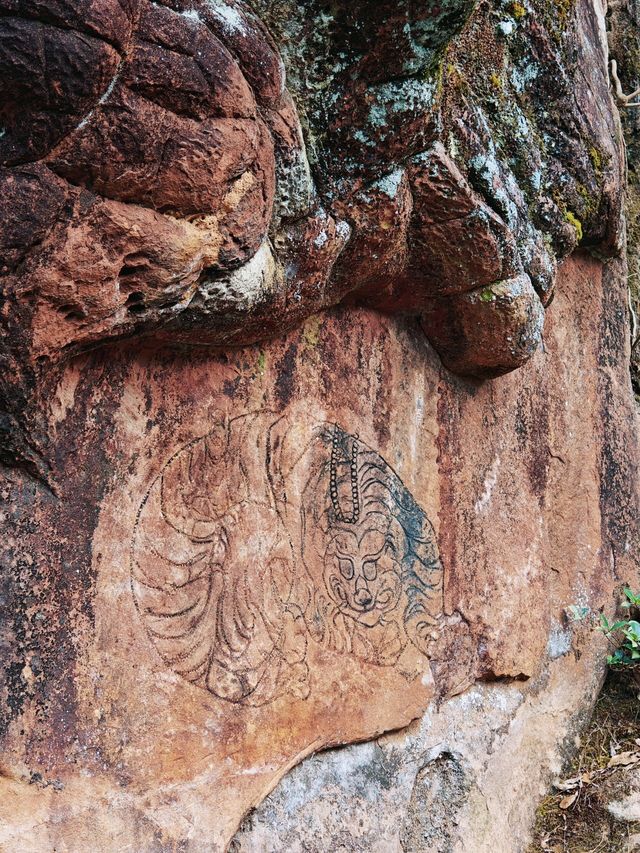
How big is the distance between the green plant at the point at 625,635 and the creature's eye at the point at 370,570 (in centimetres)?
124

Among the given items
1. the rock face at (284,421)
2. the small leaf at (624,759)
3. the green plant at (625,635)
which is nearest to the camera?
the rock face at (284,421)

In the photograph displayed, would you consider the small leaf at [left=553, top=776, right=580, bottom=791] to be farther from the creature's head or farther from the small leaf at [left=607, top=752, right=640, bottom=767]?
the creature's head

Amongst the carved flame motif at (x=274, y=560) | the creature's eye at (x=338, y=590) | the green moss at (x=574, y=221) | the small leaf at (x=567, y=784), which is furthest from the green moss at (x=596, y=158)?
the small leaf at (x=567, y=784)

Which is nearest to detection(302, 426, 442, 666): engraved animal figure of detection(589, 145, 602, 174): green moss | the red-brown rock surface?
the red-brown rock surface

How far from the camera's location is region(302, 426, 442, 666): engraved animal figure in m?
2.40

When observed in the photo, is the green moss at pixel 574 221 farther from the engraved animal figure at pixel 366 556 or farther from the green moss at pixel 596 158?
the engraved animal figure at pixel 366 556

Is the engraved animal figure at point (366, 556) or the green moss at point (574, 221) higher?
the green moss at point (574, 221)

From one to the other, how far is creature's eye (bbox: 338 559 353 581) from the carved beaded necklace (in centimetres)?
11

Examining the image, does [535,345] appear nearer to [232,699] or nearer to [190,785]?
[232,699]

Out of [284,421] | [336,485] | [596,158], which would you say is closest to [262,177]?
[284,421]

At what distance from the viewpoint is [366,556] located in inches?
99.8

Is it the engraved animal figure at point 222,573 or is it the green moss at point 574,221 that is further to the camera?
the green moss at point 574,221

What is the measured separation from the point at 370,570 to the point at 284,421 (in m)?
0.53

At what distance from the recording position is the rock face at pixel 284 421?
1.67 m
